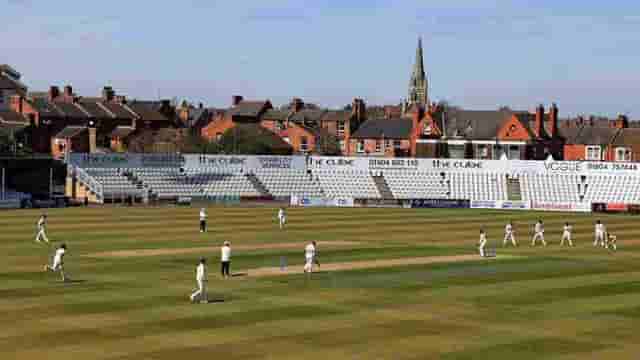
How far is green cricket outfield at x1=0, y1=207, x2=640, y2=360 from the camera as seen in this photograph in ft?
96.8

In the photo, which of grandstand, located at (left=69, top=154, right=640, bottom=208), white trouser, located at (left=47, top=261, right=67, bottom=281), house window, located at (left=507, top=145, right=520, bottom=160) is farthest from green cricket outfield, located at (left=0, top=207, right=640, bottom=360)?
house window, located at (left=507, top=145, right=520, bottom=160)

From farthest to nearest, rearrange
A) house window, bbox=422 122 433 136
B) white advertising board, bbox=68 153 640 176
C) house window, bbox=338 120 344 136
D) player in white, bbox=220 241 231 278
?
house window, bbox=338 120 344 136 < house window, bbox=422 122 433 136 < white advertising board, bbox=68 153 640 176 < player in white, bbox=220 241 231 278

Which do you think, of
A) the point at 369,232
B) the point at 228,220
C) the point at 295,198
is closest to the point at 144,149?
the point at 295,198

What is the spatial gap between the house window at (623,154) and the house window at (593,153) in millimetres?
2519

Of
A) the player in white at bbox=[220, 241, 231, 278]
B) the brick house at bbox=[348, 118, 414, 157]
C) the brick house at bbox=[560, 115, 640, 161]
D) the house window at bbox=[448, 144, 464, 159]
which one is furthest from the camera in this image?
the brick house at bbox=[348, 118, 414, 157]

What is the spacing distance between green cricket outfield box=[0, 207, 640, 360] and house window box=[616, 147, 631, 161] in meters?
65.5

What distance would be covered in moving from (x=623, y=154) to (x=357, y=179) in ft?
112

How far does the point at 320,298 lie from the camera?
38.5m

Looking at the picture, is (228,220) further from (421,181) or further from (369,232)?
(421,181)

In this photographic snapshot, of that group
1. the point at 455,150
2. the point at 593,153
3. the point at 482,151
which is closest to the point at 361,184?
the point at 455,150

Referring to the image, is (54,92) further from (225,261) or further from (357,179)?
(225,261)

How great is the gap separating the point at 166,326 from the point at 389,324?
5.58 meters

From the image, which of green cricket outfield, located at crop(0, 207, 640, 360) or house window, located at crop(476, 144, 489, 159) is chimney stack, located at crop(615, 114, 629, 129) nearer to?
house window, located at crop(476, 144, 489, 159)

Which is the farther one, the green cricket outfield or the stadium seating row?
the stadium seating row
